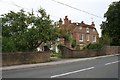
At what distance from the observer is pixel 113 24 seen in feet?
235

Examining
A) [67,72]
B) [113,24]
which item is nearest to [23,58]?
[67,72]

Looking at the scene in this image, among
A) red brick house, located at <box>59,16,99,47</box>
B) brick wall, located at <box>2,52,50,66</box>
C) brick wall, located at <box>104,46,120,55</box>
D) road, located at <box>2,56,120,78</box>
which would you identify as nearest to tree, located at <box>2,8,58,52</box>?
brick wall, located at <box>2,52,50,66</box>

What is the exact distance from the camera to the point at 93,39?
83.0 meters

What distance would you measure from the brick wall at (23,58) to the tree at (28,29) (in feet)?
5.79

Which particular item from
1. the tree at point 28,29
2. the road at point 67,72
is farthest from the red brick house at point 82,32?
the road at point 67,72

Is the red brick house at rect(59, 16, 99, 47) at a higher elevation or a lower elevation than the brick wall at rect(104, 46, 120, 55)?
higher

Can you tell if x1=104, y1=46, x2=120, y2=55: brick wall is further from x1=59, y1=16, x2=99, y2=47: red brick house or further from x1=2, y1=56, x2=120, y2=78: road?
x1=2, y1=56, x2=120, y2=78: road

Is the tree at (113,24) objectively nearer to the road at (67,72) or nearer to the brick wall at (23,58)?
the brick wall at (23,58)

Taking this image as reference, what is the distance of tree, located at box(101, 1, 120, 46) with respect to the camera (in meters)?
71.4

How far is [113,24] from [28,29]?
4387 cm

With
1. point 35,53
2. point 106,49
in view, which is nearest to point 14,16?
point 35,53

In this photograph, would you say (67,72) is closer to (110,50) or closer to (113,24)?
(110,50)

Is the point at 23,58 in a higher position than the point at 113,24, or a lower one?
lower

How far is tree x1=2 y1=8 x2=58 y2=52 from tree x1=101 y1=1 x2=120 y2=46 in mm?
40891
